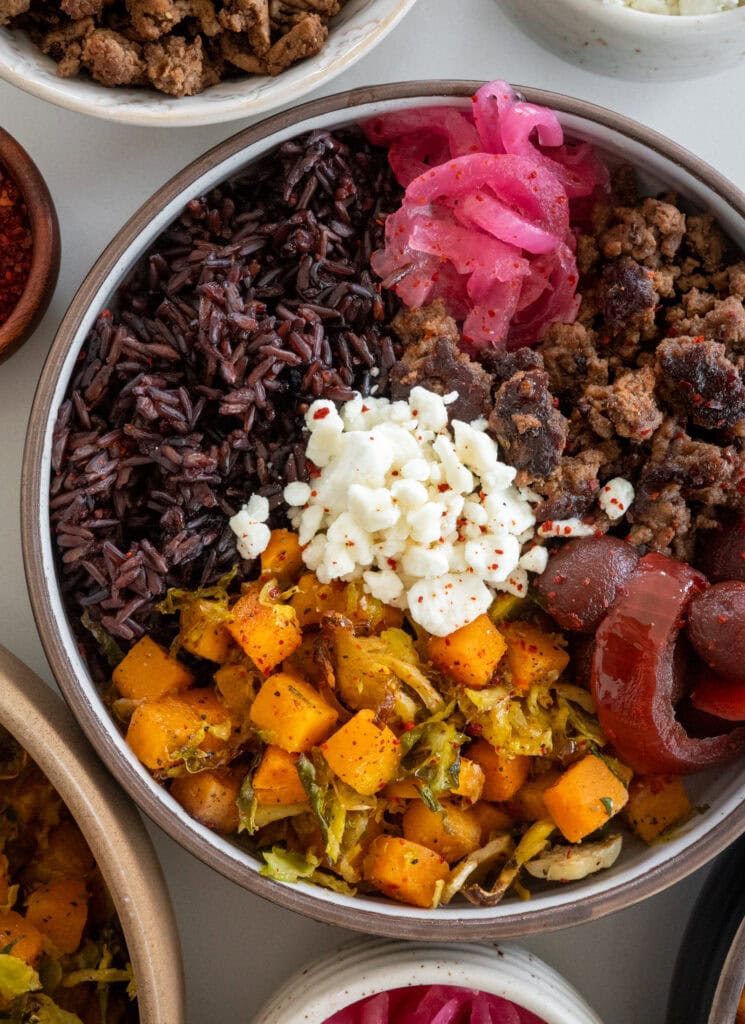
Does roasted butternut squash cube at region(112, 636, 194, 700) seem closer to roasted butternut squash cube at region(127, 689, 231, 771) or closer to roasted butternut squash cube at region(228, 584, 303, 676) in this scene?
roasted butternut squash cube at region(127, 689, 231, 771)

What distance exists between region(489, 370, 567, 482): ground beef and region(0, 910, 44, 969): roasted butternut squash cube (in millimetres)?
1644

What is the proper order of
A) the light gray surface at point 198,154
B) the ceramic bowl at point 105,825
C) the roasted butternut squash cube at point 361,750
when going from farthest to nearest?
the light gray surface at point 198,154 → the roasted butternut squash cube at point 361,750 → the ceramic bowl at point 105,825

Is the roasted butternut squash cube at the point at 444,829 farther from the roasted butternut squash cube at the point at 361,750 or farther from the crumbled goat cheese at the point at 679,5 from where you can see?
the crumbled goat cheese at the point at 679,5

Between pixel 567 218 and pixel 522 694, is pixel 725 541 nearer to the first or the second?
pixel 522 694

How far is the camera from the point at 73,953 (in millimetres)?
2605

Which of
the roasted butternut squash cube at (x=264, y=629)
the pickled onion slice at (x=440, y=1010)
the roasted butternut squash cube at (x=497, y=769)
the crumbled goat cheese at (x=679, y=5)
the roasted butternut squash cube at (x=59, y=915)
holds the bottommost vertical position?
the pickled onion slice at (x=440, y=1010)

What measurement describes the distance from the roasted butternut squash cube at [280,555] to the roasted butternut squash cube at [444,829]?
65cm

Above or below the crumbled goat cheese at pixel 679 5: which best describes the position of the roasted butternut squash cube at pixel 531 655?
below

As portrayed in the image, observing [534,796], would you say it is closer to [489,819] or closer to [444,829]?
[489,819]

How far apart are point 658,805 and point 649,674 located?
16.2 inches

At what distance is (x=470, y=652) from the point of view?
241 cm

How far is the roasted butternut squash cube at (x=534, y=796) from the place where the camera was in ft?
8.23

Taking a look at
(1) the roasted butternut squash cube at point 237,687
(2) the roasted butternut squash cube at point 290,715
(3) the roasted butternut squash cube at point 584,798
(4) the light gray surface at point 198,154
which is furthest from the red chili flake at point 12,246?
(3) the roasted butternut squash cube at point 584,798

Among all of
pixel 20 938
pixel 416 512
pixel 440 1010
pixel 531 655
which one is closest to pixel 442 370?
pixel 416 512
